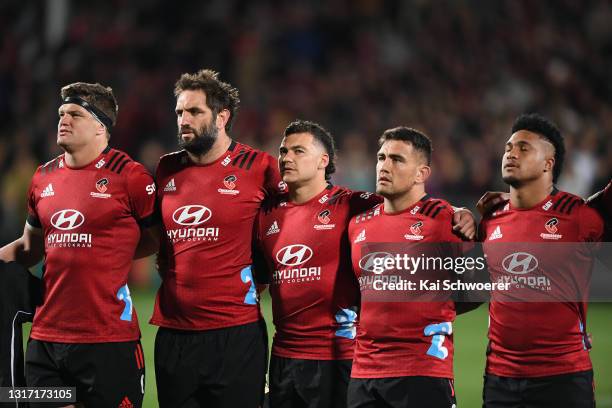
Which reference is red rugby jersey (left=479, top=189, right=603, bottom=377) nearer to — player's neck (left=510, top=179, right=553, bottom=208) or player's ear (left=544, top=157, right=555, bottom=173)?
player's neck (left=510, top=179, right=553, bottom=208)

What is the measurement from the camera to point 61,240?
5.72 m

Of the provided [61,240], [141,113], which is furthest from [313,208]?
[141,113]

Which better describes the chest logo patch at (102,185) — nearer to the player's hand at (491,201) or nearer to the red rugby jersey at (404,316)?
the red rugby jersey at (404,316)

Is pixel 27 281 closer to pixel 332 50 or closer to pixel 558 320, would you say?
pixel 558 320

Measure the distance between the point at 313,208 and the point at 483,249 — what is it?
107 cm

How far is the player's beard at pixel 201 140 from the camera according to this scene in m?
5.91

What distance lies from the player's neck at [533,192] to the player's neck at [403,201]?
1.98ft

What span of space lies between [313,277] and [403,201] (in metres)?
0.71

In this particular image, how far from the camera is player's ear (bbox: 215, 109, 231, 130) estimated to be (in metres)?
6.04

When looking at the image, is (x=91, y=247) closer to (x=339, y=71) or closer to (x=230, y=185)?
(x=230, y=185)

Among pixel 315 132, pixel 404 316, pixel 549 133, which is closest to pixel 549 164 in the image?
pixel 549 133

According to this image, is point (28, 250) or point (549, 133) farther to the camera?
point (28, 250)

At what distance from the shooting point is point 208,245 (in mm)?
5766

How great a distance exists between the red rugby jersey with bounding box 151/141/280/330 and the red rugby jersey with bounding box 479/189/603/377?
1472 mm
